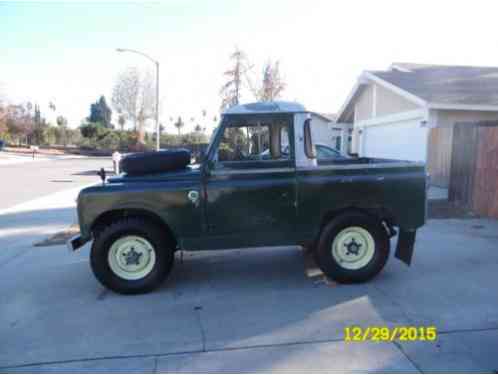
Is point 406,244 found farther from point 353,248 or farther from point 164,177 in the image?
point 164,177

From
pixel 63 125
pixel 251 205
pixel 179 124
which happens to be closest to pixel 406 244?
pixel 251 205

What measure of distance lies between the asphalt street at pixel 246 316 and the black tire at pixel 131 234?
0.15 metres

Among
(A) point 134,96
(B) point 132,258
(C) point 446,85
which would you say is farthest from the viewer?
(A) point 134,96

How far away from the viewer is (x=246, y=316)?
3.97 meters

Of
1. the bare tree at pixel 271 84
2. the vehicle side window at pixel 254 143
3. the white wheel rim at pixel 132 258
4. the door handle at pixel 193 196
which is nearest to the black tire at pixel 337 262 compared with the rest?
the vehicle side window at pixel 254 143

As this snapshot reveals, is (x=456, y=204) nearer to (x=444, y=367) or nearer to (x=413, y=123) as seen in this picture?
(x=413, y=123)

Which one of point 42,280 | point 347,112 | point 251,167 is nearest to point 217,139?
point 251,167

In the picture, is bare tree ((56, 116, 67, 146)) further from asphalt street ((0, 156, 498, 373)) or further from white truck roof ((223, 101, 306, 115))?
white truck roof ((223, 101, 306, 115))

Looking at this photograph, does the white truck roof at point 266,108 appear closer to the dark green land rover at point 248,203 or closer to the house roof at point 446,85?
the dark green land rover at point 248,203

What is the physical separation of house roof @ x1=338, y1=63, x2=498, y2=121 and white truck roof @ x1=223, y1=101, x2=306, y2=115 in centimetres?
831

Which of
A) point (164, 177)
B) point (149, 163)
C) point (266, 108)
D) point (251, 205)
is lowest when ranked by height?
point (251, 205)

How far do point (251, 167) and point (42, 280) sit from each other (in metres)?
3.22

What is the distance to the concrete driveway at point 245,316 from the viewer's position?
319 centimetres

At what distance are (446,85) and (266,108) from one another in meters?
11.1
